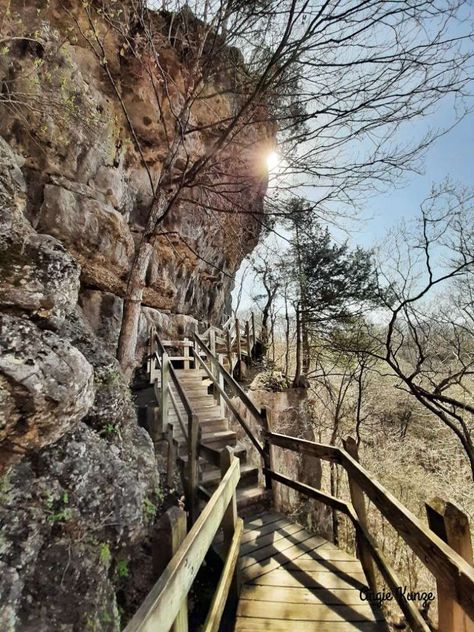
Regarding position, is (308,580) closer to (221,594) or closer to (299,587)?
(299,587)

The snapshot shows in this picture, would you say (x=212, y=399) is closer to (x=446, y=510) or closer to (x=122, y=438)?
(x=122, y=438)

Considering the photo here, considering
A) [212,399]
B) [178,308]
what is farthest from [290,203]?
[178,308]

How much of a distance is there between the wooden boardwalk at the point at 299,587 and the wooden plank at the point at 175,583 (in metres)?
1.20

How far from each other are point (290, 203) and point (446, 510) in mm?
5318

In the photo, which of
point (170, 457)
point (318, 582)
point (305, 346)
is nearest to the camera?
point (318, 582)

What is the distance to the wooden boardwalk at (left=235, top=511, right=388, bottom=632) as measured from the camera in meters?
2.33

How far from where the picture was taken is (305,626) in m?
2.31

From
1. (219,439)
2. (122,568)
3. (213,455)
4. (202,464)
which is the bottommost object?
(122,568)

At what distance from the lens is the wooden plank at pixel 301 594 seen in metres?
2.54

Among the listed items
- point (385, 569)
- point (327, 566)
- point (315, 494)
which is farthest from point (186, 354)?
point (385, 569)

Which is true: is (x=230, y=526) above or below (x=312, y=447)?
below

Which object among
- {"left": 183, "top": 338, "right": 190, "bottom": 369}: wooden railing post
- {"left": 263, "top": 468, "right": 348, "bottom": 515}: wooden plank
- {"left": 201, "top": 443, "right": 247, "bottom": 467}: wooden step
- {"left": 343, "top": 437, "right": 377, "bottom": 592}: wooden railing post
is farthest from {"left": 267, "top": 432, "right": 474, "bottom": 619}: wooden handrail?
{"left": 183, "top": 338, "right": 190, "bottom": 369}: wooden railing post

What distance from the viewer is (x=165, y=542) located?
1.53 m

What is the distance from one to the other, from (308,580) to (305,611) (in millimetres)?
351
